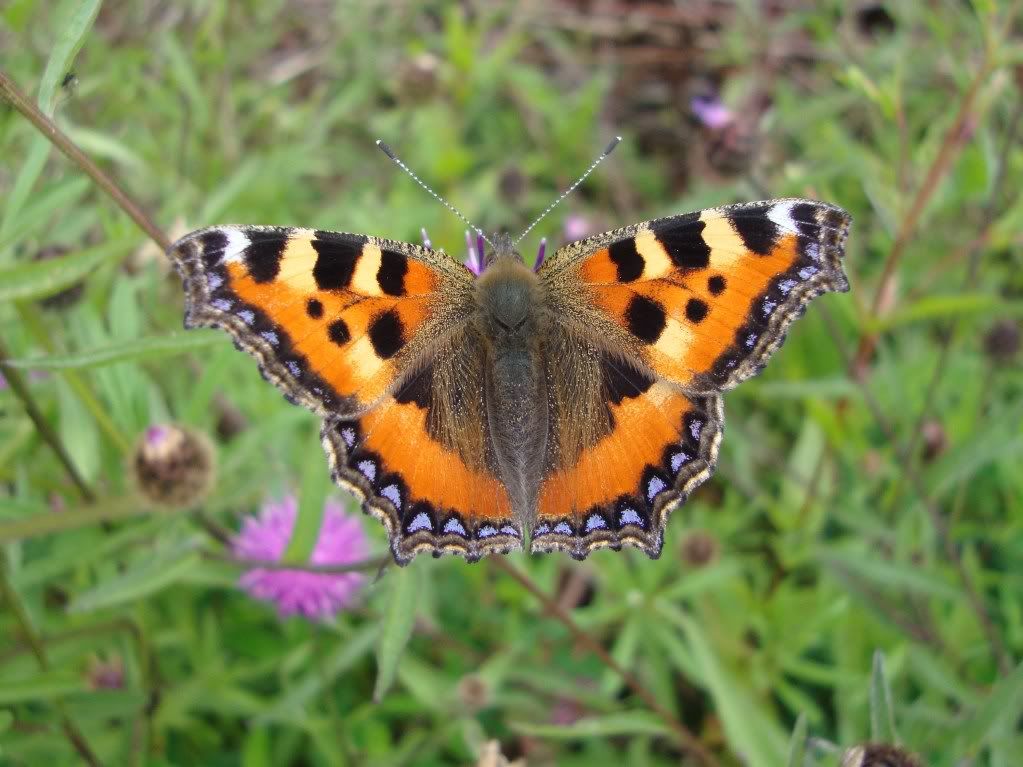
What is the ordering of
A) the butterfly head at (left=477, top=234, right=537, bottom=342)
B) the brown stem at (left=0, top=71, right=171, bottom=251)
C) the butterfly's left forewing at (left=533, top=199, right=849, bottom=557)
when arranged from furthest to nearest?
1. the butterfly head at (left=477, top=234, right=537, bottom=342)
2. the butterfly's left forewing at (left=533, top=199, right=849, bottom=557)
3. the brown stem at (left=0, top=71, right=171, bottom=251)

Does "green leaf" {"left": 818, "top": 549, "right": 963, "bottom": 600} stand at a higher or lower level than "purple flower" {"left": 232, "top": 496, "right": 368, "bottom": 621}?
lower

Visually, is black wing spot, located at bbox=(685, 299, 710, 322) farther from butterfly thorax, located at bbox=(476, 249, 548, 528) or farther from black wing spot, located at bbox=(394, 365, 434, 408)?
black wing spot, located at bbox=(394, 365, 434, 408)

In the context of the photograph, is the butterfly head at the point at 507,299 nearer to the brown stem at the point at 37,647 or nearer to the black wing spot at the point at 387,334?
the black wing spot at the point at 387,334

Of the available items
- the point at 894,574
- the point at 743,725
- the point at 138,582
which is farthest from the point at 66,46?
the point at 894,574

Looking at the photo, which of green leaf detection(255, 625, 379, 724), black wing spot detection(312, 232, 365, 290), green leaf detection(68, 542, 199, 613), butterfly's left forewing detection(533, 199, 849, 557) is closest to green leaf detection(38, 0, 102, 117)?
black wing spot detection(312, 232, 365, 290)

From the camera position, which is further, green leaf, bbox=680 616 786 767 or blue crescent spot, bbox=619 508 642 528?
green leaf, bbox=680 616 786 767

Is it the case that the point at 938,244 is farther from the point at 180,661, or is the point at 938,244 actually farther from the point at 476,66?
the point at 180,661

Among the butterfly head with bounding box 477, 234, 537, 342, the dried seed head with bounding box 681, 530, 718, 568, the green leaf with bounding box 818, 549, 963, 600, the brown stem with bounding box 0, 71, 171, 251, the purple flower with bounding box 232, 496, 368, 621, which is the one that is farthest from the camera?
the dried seed head with bounding box 681, 530, 718, 568
